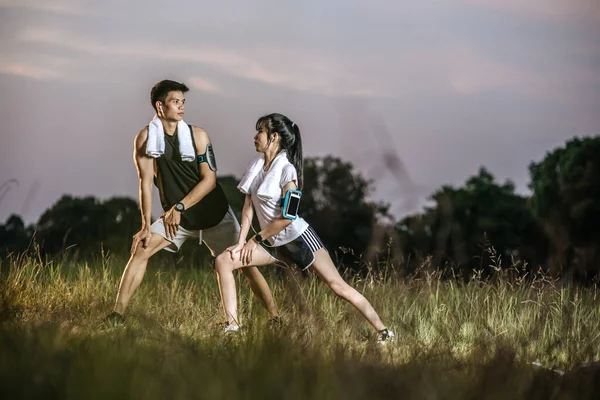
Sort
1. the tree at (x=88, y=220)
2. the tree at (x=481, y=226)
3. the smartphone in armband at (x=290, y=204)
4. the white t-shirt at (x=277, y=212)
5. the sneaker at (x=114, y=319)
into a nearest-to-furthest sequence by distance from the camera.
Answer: the smartphone in armband at (x=290, y=204)
the white t-shirt at (x=277, y=212)
the sneaker at (x=114, y=319)
the tree at (x=481, y=226)
the tree at (x=88, y=220)

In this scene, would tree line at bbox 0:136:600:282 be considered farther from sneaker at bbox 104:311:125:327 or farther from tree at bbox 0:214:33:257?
sneaker at bbox 104:311:125:327

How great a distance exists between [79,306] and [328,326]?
2169mm

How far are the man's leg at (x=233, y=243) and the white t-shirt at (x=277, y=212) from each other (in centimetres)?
54

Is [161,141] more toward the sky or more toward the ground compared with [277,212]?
more toward the sky

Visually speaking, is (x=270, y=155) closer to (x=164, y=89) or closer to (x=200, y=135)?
(x=200, y=135)

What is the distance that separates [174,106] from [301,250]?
4.67 feet

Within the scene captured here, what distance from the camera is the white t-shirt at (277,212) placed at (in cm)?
559

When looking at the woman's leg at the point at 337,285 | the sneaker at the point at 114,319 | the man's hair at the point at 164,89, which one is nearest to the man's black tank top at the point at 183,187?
the man's hair at the point at 164,89

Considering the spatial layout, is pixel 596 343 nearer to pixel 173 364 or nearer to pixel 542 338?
pixel 542 338

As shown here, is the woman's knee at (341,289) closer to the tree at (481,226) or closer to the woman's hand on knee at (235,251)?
A: the woman's hand on knee at (235,251)

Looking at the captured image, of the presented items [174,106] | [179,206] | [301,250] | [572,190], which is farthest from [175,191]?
[572,190]

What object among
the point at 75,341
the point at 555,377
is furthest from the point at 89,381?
the point at 555,377

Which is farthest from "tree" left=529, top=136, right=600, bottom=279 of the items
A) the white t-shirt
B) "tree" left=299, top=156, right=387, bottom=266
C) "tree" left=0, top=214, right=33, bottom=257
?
the white t-shirt

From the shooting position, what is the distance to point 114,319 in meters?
5.98
